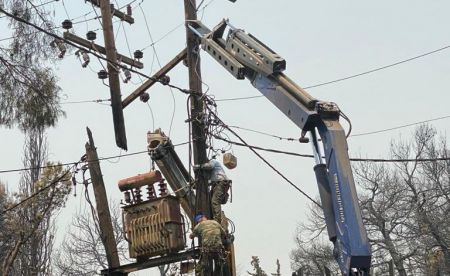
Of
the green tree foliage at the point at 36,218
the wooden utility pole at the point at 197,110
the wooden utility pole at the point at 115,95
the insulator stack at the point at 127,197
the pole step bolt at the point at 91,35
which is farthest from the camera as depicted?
the green tree foliage at the point at 36,218

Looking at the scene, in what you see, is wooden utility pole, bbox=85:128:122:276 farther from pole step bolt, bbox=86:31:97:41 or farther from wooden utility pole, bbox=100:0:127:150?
pole step bolt, bbox=86:31:97:41

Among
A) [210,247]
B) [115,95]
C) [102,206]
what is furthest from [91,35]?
[210,247]

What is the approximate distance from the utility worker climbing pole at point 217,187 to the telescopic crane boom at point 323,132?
1.78 m

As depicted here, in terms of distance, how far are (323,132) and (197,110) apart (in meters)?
3.92

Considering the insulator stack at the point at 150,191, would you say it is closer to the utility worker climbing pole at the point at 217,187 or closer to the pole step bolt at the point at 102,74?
the utility worker climbing pole at the point at 217,187

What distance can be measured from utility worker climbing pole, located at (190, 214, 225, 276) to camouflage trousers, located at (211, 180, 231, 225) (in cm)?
74

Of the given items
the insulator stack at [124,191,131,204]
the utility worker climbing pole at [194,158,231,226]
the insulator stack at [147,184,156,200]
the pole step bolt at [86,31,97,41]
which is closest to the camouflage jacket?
the utility worker climbing pole at [194,158,231,226]

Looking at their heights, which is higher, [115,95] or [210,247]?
[115,95]

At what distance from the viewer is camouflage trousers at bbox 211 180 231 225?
10.5 m

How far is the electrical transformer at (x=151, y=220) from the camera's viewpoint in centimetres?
1057

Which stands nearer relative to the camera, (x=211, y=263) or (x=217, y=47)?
(x=211, y=263)

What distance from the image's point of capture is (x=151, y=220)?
10.8 metres

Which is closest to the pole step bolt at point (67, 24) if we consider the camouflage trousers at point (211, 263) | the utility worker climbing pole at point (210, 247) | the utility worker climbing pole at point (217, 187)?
the utility worker climbing pole at point (217, 187)

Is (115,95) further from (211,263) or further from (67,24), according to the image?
(211,263)
